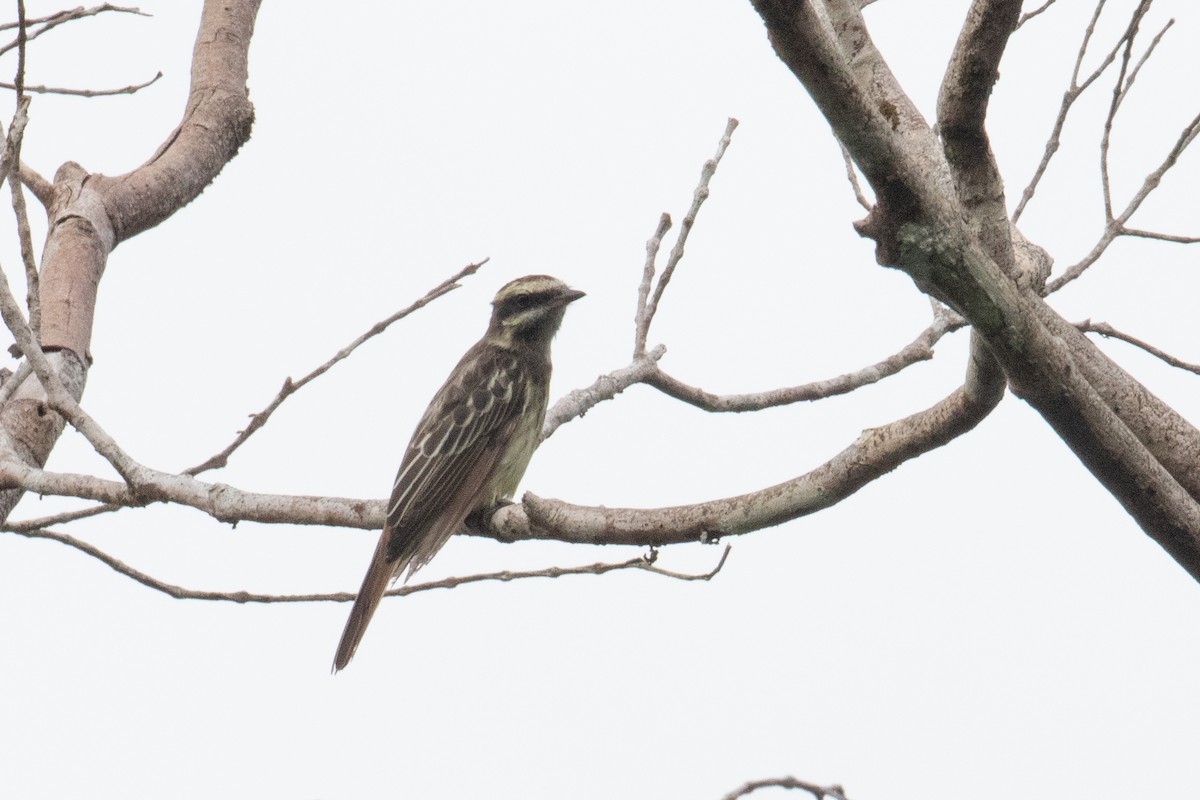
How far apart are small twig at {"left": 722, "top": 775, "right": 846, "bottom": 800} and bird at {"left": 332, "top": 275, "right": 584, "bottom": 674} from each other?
8.95ft

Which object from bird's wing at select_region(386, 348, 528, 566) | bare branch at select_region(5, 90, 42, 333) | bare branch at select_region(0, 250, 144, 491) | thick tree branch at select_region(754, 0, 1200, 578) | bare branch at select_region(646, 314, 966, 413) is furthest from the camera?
bird's wing at select_region(386, 348, 528, 566)

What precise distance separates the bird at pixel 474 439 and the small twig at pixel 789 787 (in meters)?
2.73

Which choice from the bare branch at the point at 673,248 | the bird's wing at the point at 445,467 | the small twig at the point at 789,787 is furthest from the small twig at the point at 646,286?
the small twig at the point at 789,787

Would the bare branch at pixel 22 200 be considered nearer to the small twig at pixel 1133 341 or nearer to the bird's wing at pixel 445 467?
the bird's wing at pixel 445 467

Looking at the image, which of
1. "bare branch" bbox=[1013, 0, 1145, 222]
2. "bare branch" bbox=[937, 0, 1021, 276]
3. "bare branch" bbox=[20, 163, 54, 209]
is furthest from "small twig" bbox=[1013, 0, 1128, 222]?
"bare branch" bbox=[20, 163, 54, 209]

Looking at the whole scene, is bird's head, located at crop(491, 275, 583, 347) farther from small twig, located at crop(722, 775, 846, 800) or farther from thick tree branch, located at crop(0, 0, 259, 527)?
small twig, located at crop(722, 775, 846, 800)

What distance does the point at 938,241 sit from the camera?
330 centimetres

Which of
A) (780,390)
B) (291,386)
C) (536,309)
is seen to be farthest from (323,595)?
(536,309)

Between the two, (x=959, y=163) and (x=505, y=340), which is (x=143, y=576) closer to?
(x=959, y=163)

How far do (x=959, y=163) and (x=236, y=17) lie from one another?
15.2 ft

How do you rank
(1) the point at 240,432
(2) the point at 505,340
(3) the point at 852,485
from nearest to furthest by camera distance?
(3) the point at 852,485 < (1) the point at 240,432 < (2) the point at 505,340

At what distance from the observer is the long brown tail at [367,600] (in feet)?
21.7

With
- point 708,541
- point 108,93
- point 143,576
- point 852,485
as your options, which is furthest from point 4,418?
point 852,485

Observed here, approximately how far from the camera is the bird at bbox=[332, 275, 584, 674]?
684 cm
